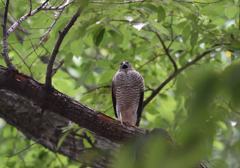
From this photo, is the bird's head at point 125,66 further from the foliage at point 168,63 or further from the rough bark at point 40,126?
the rough bark at point 40,126

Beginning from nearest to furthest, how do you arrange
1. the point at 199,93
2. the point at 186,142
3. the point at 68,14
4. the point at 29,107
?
the point at 199,93 < the point at 186,142 < the point at 68,14 < the point at 29,107

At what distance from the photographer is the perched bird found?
5010mm

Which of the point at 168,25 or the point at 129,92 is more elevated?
the point at 168,25

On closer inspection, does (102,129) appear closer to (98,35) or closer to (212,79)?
(98,35)

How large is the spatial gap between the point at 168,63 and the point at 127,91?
3.76ft

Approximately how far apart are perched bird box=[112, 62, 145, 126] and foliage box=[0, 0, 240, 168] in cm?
20

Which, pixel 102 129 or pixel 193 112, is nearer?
pixel 193 112

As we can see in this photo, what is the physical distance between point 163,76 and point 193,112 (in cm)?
482

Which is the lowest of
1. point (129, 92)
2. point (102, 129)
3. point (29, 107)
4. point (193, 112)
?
point (193, 112)

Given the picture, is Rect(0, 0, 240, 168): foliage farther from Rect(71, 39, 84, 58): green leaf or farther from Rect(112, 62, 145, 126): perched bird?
Rect(112, 62, 145, 126): perched bird

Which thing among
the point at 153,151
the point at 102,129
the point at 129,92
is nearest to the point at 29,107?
the point at 129,92

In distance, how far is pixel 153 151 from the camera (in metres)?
1.07

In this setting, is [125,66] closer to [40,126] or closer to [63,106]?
[40,126]

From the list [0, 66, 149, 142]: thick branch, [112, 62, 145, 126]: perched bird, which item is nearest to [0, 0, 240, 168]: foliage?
[112, 62, 145, 126]: perched bird
